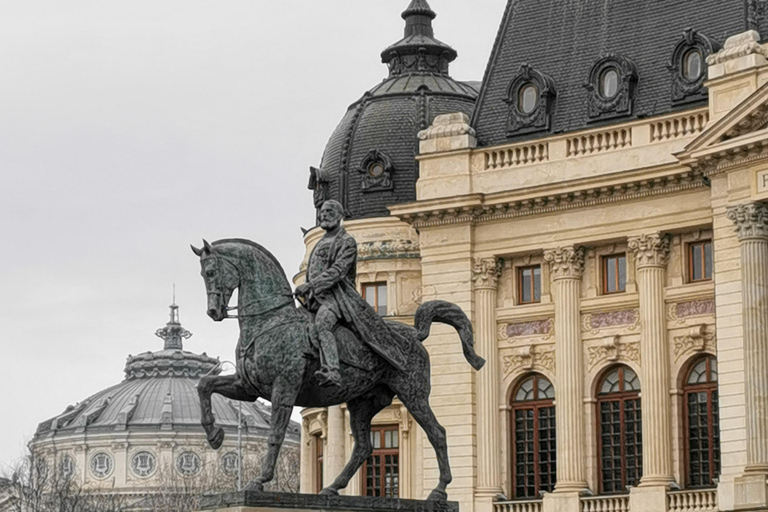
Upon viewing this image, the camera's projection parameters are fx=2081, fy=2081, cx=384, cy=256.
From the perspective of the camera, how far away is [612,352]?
61281mm

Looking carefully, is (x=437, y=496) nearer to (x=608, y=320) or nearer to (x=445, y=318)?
(x=445, y=318)

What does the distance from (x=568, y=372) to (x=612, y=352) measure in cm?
143

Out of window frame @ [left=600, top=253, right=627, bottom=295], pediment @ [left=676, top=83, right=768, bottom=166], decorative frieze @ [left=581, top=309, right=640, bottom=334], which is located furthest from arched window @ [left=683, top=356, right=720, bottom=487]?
pediment @ [left=676, top=83, right=768, bottom=166]

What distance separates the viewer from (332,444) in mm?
68688

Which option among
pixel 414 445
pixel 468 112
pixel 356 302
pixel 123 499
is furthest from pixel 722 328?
pixel 123 499

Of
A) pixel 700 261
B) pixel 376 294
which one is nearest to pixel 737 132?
pixel 700 261

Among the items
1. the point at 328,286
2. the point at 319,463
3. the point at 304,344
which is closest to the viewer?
the point at 304,344

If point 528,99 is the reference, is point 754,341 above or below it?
below

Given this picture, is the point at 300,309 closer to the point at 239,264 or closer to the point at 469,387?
the point at 239,264

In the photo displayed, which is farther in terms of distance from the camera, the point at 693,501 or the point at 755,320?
the point at 693,501

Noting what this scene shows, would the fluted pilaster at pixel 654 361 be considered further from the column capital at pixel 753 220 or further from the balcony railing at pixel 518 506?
the column capital at pixel 753 220

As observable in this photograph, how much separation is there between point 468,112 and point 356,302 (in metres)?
41.8

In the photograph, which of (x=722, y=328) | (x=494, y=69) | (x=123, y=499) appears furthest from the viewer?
(x=123, y=499)

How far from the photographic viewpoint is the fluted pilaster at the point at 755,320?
179ft
